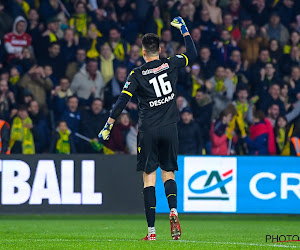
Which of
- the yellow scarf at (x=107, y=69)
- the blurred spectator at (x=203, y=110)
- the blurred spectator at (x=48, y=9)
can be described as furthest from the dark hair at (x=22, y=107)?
the blurred spectator at (x=203, y=110)

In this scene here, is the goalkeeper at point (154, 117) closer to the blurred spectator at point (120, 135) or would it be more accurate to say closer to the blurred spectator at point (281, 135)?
the blurred spectator at point (120, 135)

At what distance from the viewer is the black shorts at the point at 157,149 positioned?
923 centimetres

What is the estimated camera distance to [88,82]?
1680cm

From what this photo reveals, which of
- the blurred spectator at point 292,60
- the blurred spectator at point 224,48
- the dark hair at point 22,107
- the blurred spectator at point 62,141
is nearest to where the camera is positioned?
the blurred spectator at point 62,141

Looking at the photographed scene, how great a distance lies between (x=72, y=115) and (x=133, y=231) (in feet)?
14.7

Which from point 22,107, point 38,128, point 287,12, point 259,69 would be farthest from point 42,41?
point 287,12

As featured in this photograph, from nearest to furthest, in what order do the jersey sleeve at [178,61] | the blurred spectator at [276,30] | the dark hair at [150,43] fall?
1. the dark hair at [150,43]
2. the jersey sleeve at [178,61]
3. the blurred spectator at [276,30]

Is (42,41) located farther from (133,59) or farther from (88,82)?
(133,59)

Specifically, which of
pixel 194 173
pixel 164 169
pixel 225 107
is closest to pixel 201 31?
pixel 225 107

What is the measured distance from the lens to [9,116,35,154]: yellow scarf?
50.7 ft

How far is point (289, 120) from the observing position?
57.7 ft

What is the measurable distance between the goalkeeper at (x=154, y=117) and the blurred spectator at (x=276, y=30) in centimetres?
1045

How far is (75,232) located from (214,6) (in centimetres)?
921

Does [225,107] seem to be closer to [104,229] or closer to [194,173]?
[194,173]
